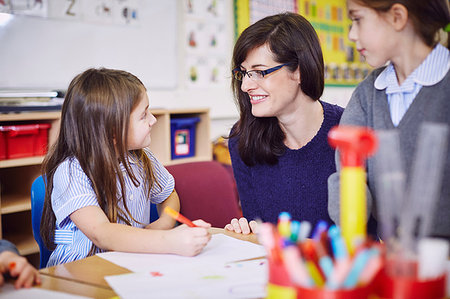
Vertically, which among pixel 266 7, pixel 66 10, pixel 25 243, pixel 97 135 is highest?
pixel 266 7

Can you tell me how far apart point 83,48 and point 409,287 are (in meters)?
2.83

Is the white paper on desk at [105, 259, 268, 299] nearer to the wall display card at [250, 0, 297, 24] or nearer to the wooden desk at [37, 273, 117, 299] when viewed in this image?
the wooden desk at [37, 273, 117, 299]

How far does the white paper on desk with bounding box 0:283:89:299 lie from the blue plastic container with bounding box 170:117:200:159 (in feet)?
7.60

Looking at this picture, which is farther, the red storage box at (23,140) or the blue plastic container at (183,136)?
the blue plastic container at (183,136)

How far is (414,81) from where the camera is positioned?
0.98 m

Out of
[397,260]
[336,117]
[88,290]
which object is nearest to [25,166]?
[336,117]

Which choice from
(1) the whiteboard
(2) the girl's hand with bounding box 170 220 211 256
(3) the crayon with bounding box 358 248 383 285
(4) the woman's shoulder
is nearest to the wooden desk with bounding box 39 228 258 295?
(2) the girl's hand with bounding box 170 220 211 256

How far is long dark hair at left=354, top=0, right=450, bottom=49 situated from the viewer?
3.10ft

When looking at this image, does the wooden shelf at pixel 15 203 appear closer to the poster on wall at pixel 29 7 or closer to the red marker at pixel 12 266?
the poster on wall at pixel 29 7

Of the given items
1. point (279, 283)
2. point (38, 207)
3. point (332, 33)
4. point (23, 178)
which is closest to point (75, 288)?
point (279, 283)

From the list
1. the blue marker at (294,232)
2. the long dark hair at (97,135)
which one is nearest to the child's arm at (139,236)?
the long dark hair at (97,135)

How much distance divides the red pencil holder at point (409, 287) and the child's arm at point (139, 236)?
1.67ft

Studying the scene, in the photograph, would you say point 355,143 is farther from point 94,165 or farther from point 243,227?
point 94,165

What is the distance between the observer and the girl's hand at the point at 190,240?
104 centimetres
